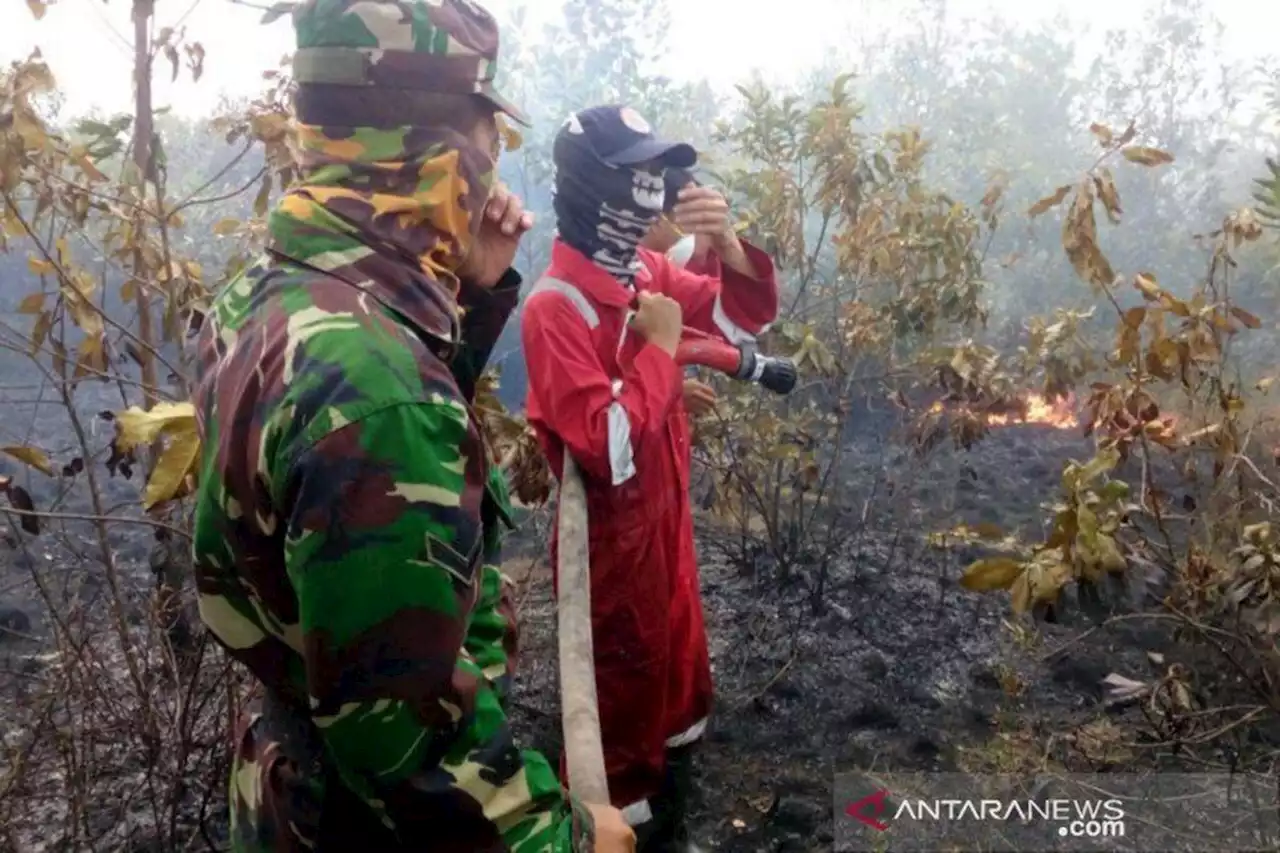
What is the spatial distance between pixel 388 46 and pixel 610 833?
0.90 m

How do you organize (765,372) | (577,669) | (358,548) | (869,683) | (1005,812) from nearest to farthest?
(358,548) < (577,669) < (765,372) < (1005,812) < (869,683)

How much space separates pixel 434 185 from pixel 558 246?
4.22 ft

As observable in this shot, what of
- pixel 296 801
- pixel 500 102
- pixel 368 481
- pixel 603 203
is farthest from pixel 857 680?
pixel 368 481

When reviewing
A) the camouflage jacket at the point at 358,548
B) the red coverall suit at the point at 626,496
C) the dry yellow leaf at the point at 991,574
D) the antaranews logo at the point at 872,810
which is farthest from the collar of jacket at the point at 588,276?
the antaranews logo at the point at 872,810

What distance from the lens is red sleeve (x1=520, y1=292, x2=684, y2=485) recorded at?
6.75 feet

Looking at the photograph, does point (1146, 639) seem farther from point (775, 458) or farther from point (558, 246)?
point (558, 246)

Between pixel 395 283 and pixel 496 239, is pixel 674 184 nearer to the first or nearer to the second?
pixel 496 239

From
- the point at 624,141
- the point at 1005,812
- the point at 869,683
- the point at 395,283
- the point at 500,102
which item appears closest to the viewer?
the point at 395,283

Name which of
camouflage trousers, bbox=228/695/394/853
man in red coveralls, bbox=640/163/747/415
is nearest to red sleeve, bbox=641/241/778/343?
man in red coveralls, bbox=640/163/747/415

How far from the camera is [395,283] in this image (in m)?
1.03

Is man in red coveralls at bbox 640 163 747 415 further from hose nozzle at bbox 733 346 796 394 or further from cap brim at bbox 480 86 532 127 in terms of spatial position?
cap brim at bbox 480 86 532 127

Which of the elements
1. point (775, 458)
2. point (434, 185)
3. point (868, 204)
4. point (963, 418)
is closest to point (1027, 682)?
point (963, 418)

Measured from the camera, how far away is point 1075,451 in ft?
21.0

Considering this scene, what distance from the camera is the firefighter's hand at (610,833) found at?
107 centimetres
